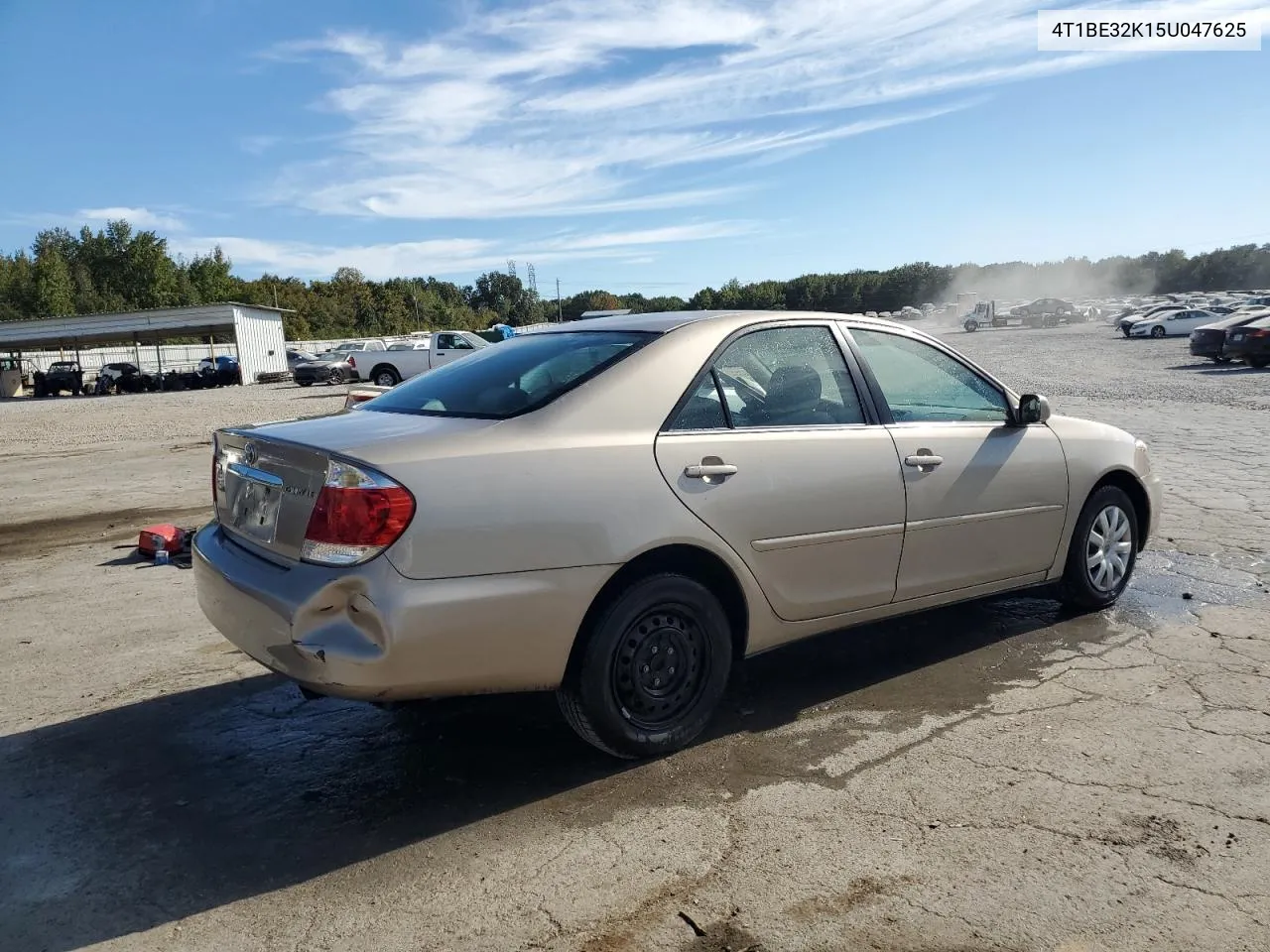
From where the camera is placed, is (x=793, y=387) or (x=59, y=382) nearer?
(x=793, y=387)

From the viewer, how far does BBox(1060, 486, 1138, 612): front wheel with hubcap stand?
5.04 m

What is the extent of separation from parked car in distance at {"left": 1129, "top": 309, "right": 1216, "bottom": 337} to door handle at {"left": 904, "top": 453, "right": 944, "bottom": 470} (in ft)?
147

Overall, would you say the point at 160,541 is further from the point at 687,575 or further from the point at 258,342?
the point at 258,342

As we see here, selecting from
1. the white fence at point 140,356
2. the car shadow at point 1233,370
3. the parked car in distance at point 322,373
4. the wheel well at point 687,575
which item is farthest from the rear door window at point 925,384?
the white fence at point 140,356

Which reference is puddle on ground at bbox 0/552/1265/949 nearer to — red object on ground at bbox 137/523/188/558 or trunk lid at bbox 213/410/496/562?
trunk lid at bbox 213/410/496/562

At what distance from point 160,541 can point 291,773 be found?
4.15m

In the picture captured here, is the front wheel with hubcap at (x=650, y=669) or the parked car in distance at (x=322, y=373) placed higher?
the parked car in distance at (x=322, y=373)

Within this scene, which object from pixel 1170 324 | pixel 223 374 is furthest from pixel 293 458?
pixel 1170 324

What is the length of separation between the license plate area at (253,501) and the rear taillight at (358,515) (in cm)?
34

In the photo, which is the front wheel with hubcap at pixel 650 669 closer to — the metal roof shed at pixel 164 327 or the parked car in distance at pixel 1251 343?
the parked car in distance at pixel 1251 343

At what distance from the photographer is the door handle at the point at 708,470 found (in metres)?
3.53

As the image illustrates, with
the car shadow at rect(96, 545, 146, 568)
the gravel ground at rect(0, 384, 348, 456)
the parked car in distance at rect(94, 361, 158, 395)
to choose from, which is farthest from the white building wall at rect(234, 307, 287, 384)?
the car shadow at rect(96, 545, 146, 568)

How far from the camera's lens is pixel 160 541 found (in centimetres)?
707

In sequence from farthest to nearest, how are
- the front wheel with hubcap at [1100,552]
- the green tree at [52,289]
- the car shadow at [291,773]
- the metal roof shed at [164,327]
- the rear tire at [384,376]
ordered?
the green tree at [52,289], the metal roof shed at [164,327], the rear tire at [384,376], the front wheel with hubcap at [1100,552], the car shadow at [291,773]
